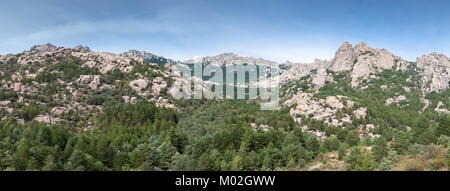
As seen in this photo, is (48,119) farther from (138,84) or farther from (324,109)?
(324,109)

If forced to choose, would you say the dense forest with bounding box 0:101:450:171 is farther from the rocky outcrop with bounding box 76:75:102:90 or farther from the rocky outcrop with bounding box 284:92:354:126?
the rocky outcrop with bounding box 76:75:102:90

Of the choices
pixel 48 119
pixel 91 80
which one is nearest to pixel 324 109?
pixel 48 119

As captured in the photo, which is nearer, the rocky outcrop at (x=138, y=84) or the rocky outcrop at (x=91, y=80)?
the rocky outcrop at (x=91, y=80)

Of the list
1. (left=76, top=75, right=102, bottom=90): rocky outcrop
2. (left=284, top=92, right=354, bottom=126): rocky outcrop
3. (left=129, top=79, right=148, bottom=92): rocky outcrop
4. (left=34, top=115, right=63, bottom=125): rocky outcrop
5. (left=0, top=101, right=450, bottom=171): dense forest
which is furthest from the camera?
(left=129, top=79, right=148, bottom=92): rocky outcrop

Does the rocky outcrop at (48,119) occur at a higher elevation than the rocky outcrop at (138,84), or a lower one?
lower

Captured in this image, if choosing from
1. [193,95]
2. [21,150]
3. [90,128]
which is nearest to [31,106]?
[90,128]

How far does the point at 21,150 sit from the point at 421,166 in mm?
86934

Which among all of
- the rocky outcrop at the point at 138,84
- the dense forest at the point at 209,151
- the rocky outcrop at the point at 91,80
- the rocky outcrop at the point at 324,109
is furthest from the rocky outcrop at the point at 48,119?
the rocky outcrop at the point at 324,109

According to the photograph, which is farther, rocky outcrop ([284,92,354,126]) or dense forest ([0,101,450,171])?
rocky outcrop ([284,92,354,126])

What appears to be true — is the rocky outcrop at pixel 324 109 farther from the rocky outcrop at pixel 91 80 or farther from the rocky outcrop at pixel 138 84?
the rocky outcrop at pixel 91 80

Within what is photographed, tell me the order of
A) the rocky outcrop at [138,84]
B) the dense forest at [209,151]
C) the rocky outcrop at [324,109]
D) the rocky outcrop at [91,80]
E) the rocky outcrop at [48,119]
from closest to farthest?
the dense forest at [209,151]
the rocky outcrop at [48,119]
the rocky outcrop at [324,109]
the rocky outcrop at [91,80]
the rocky outcrop at [138,84]

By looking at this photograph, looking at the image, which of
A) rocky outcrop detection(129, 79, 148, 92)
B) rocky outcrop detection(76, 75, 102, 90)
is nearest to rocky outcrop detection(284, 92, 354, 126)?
rocky outcrop detection(129, 79, 148, 92)
